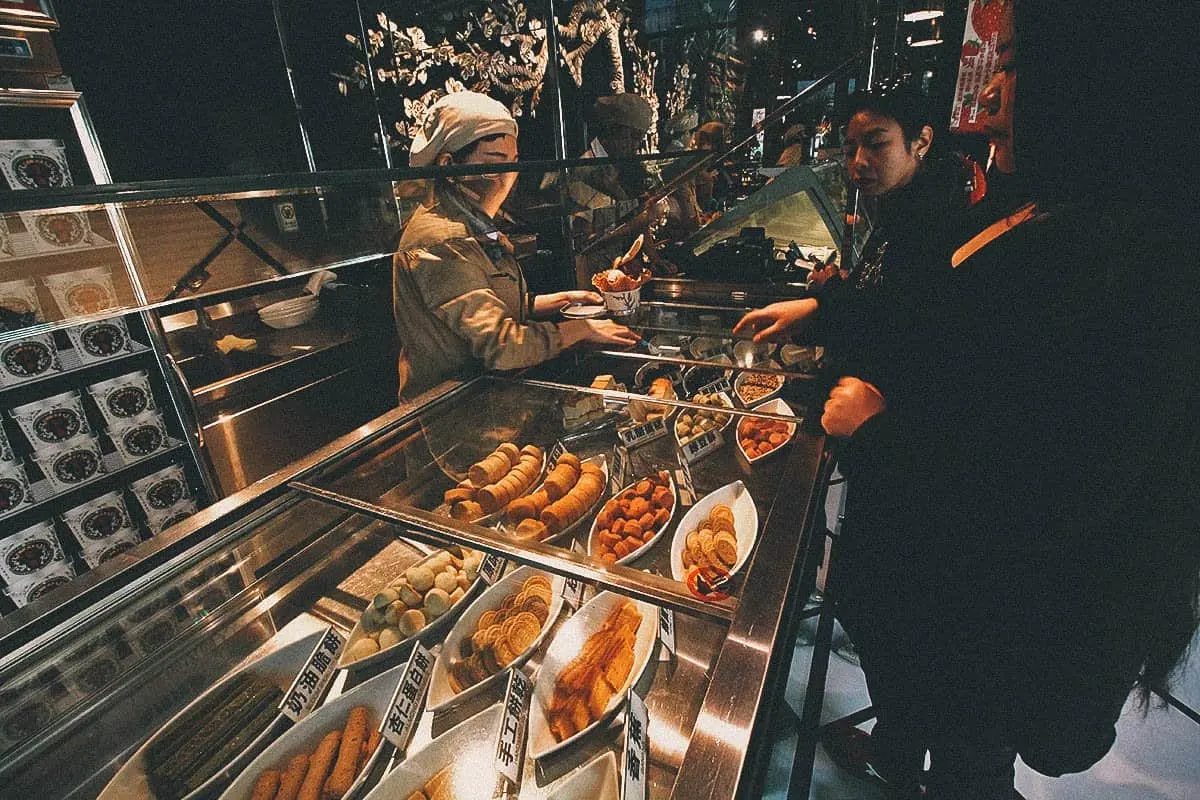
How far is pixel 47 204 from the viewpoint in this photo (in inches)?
30.0

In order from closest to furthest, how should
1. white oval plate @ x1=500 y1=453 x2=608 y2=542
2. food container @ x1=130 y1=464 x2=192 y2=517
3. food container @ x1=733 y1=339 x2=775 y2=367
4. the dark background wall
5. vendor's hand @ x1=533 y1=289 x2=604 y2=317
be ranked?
white oval plate @ x1=500 y1=453 x2=608 y2=542 < food container @ x1=733 y1=339 x2=775 y2=367 < vendor's hand @ x1=533 y1=289 x2=604 y2=317 < food container @ x1=130 y1=464 x2=192 y2=517 < the dark background wall

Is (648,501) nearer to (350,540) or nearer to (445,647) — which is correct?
(445,647)

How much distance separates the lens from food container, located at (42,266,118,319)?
0.85 meters

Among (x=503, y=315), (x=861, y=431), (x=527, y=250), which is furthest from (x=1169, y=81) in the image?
(x=527, y=250)

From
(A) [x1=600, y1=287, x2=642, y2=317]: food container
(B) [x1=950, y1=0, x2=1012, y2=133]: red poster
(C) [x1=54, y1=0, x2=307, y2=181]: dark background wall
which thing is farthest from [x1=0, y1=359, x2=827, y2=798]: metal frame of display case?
(B) [x1=950, y1=0, x2=1012, y2=133]: red poster

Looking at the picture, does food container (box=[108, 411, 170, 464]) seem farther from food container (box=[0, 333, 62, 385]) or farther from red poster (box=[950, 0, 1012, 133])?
red poster (box=[950, 0, 1012, 133])

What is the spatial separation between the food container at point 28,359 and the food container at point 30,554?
99 cm

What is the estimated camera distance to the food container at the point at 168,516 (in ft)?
12.9

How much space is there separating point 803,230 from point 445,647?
4277 millimetres

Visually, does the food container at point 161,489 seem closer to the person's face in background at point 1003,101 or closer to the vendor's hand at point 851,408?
the vendor's hand at point 851,408

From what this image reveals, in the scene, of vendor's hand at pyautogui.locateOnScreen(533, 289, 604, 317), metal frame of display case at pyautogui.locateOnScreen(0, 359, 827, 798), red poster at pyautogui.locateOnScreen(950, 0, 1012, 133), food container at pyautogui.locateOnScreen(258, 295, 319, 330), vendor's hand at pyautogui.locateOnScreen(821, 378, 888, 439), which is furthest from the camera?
red poster at pyautogui.locateOnScreen(950, 0, 1012, 133)

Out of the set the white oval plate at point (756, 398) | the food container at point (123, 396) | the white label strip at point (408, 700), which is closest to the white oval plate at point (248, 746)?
the white label strip at point (408, 700)

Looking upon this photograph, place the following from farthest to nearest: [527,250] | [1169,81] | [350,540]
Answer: [527,250] < [350,540] < [1169,81]

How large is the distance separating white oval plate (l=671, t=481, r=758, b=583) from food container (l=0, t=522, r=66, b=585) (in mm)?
4321
